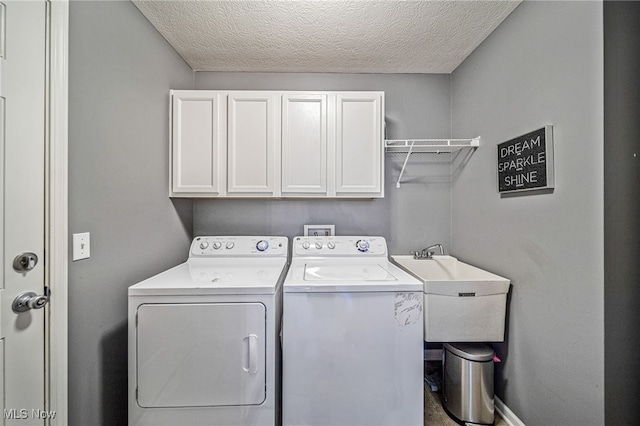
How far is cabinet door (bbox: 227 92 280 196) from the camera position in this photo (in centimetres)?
189

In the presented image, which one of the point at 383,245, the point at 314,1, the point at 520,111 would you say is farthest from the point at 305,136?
the point at 520,111

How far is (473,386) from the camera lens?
1.55 meters

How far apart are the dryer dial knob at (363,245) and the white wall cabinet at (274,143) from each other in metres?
0.41

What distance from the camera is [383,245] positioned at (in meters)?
2.07

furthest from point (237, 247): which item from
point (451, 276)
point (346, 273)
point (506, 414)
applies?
point (506, 414)

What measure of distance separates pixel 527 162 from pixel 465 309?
0.89 metres

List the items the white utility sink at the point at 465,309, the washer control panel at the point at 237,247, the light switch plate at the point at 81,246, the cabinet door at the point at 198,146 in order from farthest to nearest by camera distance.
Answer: the washer control panel at the point at 237,247 < the cabinet door at the point at 198,146 < the white utility sink at the point at 465,309 < the light switch plate at the point at 81,246

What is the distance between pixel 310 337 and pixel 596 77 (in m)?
1.72

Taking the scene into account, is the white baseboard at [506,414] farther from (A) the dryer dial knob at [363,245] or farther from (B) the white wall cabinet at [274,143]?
(B) the white wall cabinet at [274,143]

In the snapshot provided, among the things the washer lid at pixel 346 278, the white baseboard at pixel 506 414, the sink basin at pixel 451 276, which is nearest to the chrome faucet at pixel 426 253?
the sink basin at pixel 451 276

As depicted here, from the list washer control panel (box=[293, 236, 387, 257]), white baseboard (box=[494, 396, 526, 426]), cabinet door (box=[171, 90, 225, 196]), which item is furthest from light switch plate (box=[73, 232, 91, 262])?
white baseboard (box=[494, 396, 526, 426])

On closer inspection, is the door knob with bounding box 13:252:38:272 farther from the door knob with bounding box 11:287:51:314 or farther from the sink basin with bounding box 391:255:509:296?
the sink basin with bounding box 391:255:509:296

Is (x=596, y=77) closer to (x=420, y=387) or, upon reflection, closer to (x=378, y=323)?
(x=378, y=323)

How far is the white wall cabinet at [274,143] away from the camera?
6.20 feet
